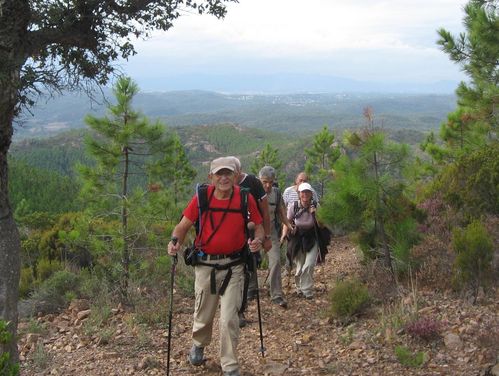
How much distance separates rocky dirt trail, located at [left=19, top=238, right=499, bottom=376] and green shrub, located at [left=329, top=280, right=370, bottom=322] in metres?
0.12

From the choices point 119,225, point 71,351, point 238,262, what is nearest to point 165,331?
point 71,351

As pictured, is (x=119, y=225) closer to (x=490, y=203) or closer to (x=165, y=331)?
(x=165, y=331)

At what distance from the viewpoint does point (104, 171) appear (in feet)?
25.6

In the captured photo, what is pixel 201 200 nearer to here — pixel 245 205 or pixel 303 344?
pixel 245 205

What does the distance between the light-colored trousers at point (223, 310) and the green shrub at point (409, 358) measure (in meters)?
1.43

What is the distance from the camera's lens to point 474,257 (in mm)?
5488

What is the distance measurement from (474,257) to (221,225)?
3145mm

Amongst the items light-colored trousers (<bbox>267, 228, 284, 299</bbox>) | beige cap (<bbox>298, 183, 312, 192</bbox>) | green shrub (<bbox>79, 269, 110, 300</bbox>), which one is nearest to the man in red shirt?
light-colored trousers (<bbox>267, 228, 284, 299</bbox>)

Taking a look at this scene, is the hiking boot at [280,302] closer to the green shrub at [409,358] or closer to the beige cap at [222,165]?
the green shrub at [409,358]

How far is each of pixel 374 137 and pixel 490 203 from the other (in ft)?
8.83

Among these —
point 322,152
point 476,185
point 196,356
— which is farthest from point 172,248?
point 322,152

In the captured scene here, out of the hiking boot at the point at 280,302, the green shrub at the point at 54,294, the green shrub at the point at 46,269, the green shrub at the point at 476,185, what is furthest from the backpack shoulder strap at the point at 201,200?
the green shrub at the point at 46,269

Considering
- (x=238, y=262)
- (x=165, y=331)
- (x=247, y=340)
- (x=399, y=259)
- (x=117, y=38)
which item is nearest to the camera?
(x=238, y=262)

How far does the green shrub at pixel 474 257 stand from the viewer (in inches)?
213
